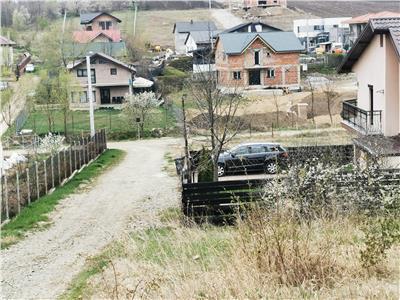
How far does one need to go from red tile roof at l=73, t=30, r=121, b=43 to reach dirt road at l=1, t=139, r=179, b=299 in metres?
44.1

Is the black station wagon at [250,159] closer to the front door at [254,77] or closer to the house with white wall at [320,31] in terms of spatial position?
the front door at [254,77]

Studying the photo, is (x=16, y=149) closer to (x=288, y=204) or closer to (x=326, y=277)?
(x=288, y=204)

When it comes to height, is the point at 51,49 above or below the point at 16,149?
above

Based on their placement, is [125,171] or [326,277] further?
[125,171]

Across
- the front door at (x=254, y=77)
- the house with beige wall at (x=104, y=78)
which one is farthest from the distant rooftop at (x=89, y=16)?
the front door at (x=254, y=77)

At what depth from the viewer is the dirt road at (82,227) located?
900 cm

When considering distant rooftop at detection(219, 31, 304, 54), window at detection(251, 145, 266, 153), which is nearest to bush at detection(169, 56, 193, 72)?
distant rooftop at detection(219, 31, 304, 54)

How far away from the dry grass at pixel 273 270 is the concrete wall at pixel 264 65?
42.0 metres

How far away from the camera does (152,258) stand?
7348 millimetres

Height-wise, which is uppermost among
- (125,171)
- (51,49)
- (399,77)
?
(51,49)

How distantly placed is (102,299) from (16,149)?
27.3m

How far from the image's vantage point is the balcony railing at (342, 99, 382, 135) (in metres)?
17.6

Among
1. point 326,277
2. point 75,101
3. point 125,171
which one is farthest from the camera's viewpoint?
point 75,101

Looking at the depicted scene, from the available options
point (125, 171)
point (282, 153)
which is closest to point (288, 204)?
point (282, 153)
